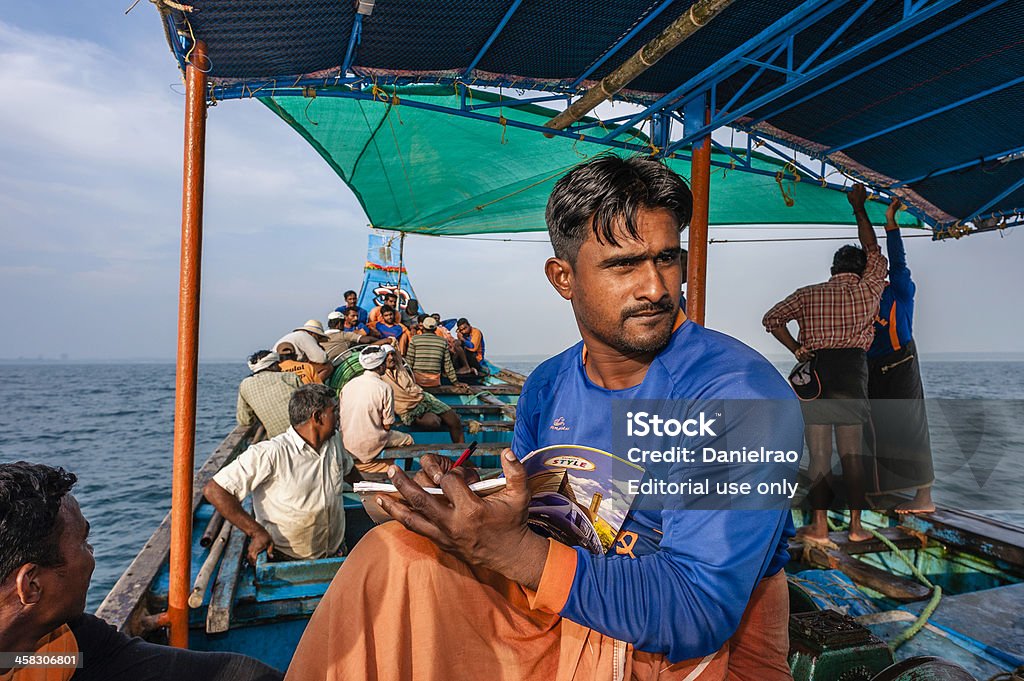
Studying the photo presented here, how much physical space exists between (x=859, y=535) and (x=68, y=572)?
4.28 m

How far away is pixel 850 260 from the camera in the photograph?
156 inches

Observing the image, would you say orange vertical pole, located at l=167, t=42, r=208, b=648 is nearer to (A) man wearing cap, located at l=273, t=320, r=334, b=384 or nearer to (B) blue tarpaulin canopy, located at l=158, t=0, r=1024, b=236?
(B) blue tarpaulin canopy, located at l=158, t=0, r=1024, b=236

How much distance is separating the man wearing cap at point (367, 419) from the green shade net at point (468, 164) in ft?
7.88

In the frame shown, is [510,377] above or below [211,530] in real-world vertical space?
above

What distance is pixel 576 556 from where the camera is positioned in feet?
3.49

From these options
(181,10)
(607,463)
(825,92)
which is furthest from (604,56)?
(607,463)

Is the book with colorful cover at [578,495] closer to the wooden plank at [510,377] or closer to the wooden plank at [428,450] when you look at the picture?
the wooden plank at [428,450]

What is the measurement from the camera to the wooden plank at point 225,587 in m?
2.90

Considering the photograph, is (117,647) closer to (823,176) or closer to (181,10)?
(181,10)

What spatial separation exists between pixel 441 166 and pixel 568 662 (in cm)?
748

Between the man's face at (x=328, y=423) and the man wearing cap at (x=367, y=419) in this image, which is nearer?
the man's face at (x=328, y=423)

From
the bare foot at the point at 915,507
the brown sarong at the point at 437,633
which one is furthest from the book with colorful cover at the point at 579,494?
the bare foot at the point at 915,507

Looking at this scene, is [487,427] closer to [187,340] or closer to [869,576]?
[869,576]

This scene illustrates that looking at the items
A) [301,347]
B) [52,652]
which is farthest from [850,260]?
[301,347]
